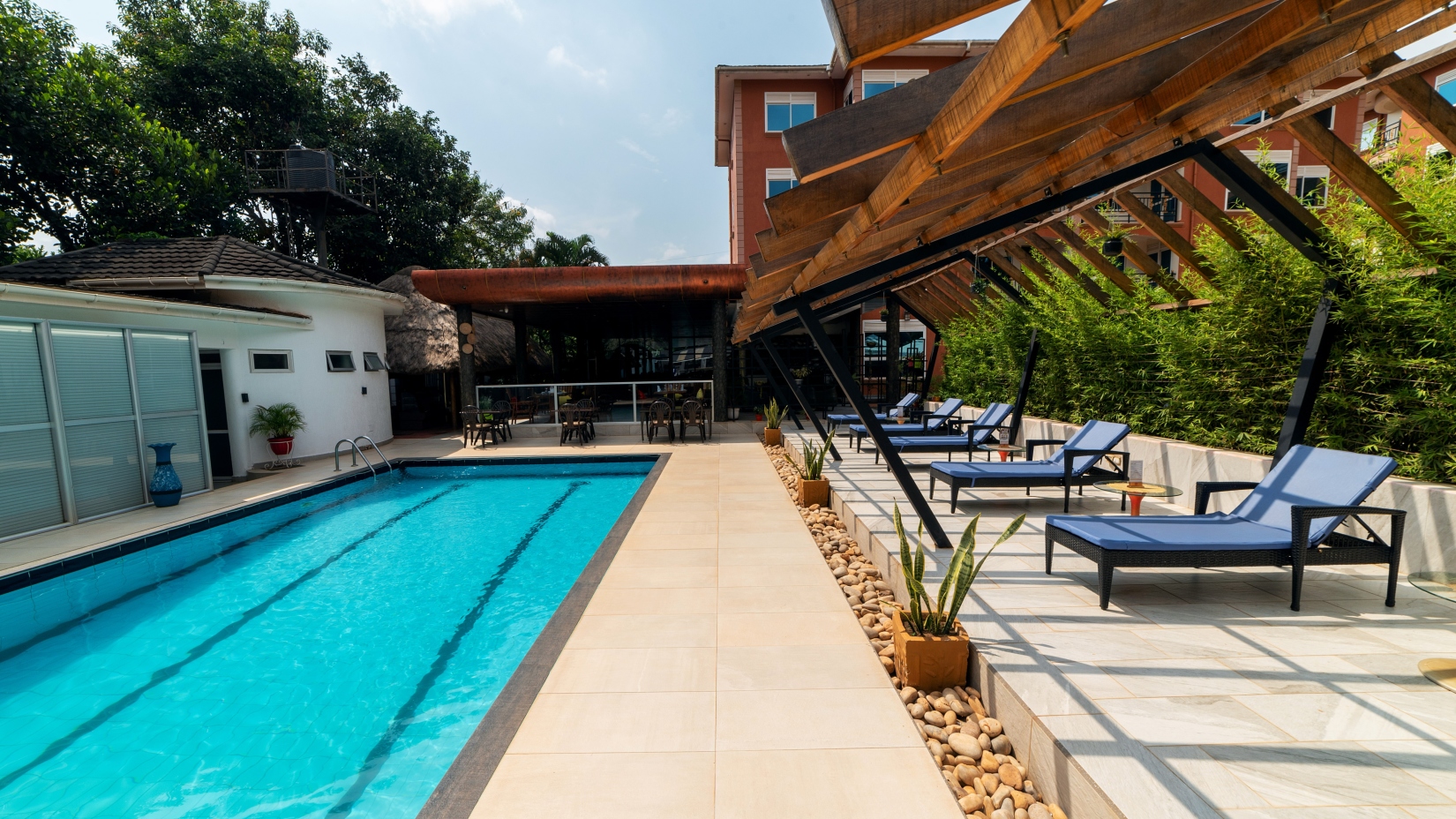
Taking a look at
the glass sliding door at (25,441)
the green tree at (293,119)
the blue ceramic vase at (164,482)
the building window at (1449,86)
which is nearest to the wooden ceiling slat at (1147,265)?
the building window at (1449,86)

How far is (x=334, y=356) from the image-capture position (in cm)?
1149

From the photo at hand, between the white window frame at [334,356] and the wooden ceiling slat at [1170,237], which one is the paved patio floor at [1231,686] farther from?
the white window frame at [334,356]

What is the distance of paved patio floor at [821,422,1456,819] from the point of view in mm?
1842

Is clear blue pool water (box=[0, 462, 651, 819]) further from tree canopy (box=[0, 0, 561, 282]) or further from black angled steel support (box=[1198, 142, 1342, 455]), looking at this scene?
tree canopy (box=[0, 0, 561, 282])

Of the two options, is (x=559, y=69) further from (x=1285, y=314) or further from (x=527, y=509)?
(x=1285, y=314)

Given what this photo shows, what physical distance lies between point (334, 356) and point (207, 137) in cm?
1624

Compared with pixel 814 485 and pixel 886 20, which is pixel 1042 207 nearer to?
pixel 886 20

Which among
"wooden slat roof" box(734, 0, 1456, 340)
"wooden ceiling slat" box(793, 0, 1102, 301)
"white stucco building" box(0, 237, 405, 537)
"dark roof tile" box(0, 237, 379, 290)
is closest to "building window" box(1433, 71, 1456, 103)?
"wooden slat roof" box(734, 0, 1456, 340)

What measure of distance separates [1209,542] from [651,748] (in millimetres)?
3183

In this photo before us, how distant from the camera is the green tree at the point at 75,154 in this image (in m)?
14.4

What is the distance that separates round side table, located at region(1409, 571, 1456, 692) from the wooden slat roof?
2.34m

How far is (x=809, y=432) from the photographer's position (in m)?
11.2

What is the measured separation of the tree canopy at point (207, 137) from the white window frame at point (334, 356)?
10794 millimetres

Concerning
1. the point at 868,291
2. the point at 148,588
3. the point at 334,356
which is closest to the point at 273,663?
the point at 148,588
